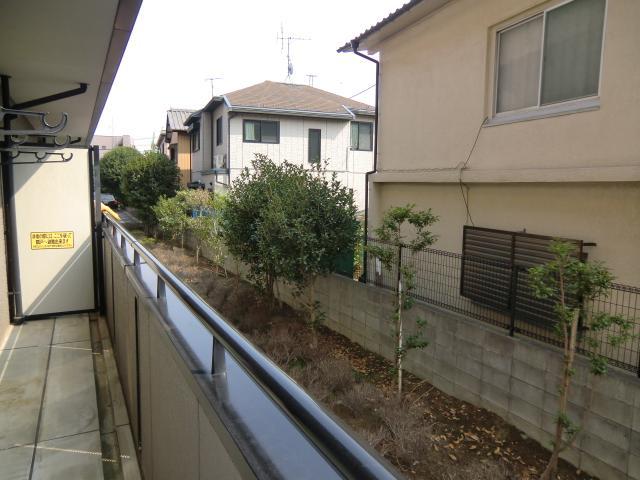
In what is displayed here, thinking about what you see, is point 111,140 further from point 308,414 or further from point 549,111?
point 308,414

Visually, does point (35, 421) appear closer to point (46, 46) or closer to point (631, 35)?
point (46, 46)

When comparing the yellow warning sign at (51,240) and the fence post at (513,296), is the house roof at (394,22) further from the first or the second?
the yellow warning sign at (51,240)

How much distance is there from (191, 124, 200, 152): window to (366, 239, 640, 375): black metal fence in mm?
17300

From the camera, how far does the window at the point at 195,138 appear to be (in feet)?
72.2

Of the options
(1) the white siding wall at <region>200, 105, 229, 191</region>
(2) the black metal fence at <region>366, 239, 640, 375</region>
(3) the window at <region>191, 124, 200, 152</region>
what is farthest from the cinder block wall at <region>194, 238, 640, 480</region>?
(3) the window at <region>191, 124, 200, 152</region>

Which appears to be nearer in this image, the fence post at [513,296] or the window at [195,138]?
the fence post at [513,296]

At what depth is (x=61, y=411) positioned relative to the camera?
11.5ft

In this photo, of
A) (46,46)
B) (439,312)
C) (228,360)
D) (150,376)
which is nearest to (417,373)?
A: (439,312)

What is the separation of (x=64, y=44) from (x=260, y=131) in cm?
1495

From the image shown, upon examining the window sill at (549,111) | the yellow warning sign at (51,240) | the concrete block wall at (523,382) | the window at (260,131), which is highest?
the window at (260,131)

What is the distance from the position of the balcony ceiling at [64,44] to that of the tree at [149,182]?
1587 centimetres

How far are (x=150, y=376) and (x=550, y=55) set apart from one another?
534 cm

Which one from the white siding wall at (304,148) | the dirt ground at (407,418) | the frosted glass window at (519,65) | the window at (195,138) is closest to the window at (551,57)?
the frosted glass window at (519,65)

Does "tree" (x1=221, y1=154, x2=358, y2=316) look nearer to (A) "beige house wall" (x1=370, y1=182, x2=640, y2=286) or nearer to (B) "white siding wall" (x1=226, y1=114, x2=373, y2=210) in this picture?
(A) "beige house wall" (x1=370, y1=182, x2=640, y2=286)
